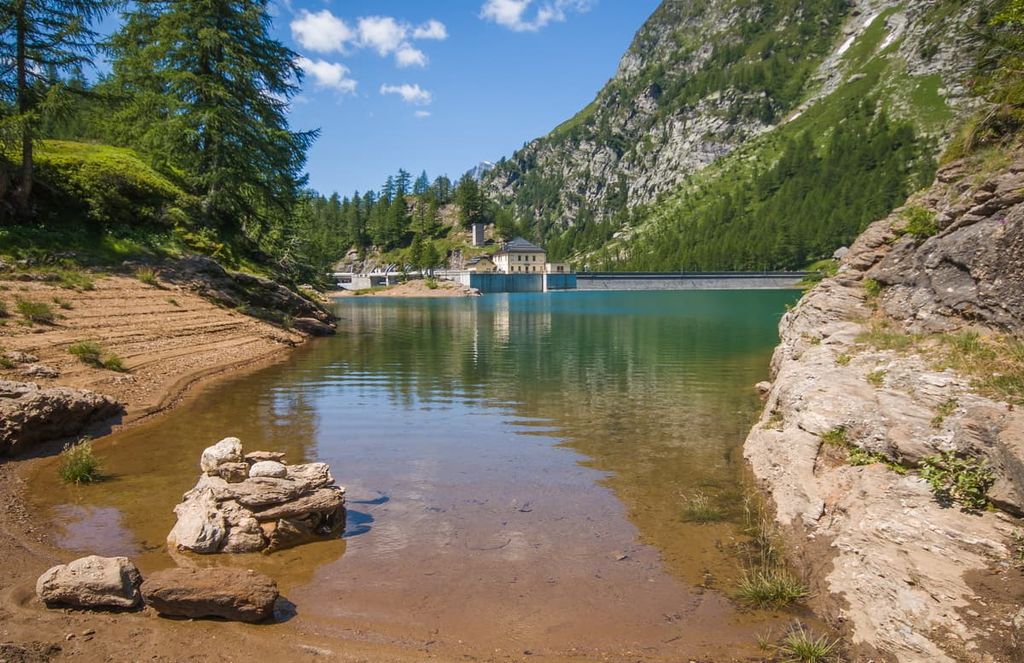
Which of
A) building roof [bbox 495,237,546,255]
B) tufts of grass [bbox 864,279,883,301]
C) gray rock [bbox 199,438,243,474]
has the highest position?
building roof [bbox 495,237,546,255]

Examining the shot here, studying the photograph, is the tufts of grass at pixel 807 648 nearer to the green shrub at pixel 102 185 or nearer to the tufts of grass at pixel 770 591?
the tufts of grass at pixel 770 591

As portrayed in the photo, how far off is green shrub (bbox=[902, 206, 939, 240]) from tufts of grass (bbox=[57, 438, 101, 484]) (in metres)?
21.4

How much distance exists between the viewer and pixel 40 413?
41.5 feet

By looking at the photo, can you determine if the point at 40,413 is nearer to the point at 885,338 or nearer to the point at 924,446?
the point at 924,446

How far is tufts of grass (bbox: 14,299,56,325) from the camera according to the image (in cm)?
1959

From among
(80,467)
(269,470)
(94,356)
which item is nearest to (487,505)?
(269,470)

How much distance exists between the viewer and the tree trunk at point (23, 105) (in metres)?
27.3

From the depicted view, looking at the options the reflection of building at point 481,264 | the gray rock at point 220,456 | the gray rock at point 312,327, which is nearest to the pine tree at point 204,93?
the gray rock at point 312,327

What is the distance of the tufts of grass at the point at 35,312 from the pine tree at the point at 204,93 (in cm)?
1982

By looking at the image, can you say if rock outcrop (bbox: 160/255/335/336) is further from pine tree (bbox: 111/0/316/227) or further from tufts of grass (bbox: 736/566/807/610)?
tufts of grass (bbox: 736/566/807/610)

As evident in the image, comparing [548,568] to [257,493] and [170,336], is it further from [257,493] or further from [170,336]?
[170,336]

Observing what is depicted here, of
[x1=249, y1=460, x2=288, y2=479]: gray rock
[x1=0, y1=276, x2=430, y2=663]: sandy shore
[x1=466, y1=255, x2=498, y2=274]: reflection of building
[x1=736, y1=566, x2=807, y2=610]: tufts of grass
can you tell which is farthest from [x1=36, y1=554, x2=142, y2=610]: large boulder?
[x1=466, y1=255, x2=498, y2=274]: reflection of building

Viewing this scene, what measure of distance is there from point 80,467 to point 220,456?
3628 mm

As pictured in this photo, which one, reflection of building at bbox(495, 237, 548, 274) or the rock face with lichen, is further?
reflection of building at bbox(495, 237, 548, 274)
